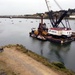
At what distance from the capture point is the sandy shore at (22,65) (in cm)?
2094

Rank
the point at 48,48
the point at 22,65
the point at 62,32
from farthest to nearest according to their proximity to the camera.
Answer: the point at 62,32, the point at 48,48, the point at 22,65

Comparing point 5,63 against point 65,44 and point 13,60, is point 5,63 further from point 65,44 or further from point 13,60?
point 65,44

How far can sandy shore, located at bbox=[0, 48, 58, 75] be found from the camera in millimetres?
20938

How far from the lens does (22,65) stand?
23422 mm

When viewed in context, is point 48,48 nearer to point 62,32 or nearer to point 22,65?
point 62,32

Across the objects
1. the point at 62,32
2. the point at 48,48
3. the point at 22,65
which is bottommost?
the point at 48,48

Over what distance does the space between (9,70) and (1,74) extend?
154 cm

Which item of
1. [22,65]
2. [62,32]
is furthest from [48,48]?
[22,65]

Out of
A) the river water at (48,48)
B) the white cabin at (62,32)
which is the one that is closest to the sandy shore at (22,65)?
the river water at (48,48)

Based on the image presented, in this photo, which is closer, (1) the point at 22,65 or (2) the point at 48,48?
(1) the point at 22,65

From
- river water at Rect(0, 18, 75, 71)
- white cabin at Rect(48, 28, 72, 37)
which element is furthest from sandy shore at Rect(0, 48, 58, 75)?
white cabin at Rect(48, 28, 72, 37)

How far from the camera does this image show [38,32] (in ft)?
211

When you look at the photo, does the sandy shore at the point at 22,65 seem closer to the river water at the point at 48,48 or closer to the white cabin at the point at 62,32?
the river water at the point at 48,48

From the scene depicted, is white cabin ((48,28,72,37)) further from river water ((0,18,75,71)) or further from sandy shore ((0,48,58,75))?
sandy shore ((0,48,58,75))
